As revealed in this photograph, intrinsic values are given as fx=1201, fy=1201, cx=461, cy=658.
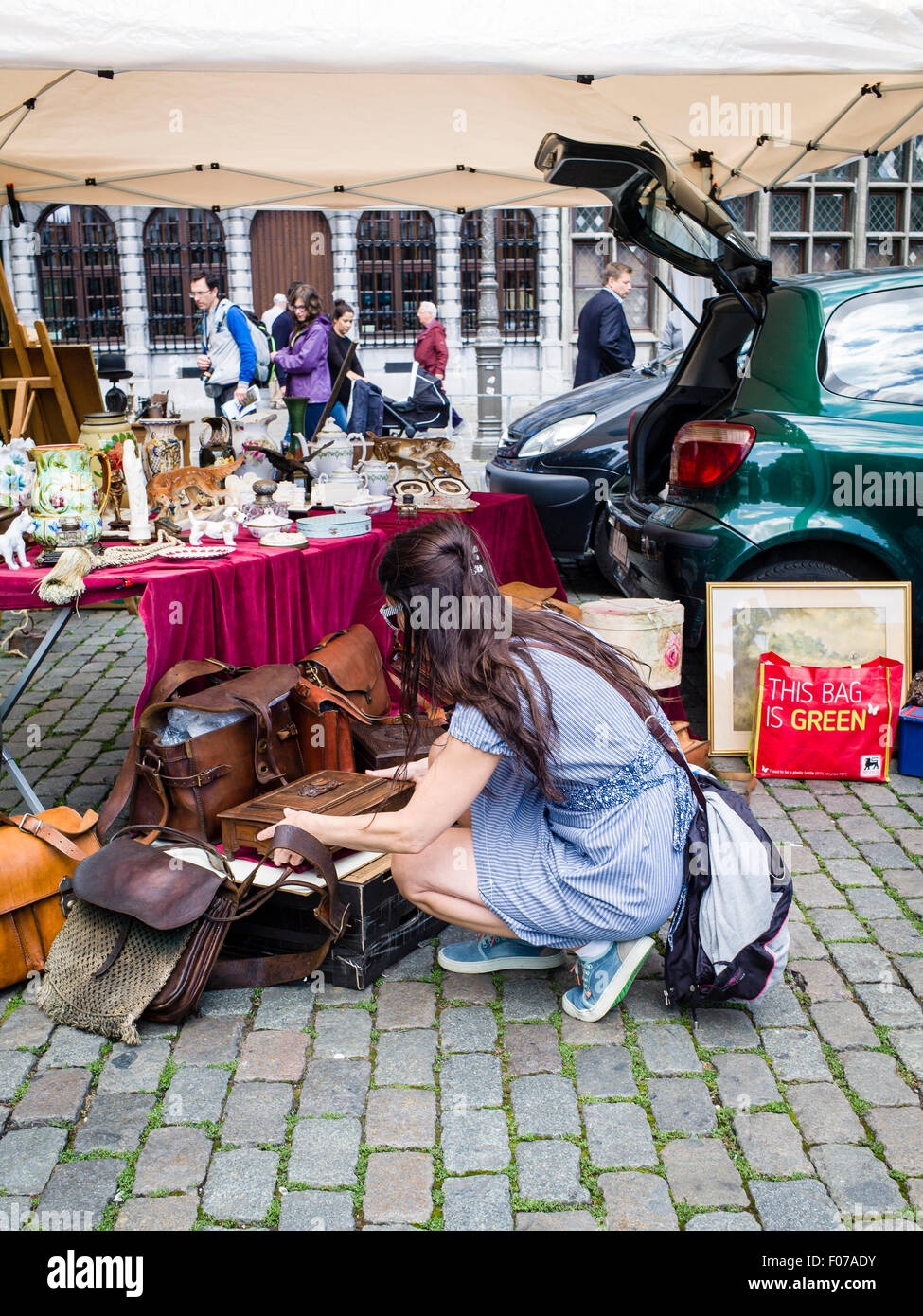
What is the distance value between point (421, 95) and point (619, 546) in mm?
2566

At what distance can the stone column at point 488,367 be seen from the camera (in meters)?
15.3

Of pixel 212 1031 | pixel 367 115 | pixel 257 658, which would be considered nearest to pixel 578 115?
pixel 367 115

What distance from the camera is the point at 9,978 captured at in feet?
10.5

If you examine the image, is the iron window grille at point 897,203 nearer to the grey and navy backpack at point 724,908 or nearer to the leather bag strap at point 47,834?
the grey and navy backpack at point 724,908

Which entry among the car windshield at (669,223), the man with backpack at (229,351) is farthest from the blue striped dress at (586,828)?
the man with backpack at (229,351)

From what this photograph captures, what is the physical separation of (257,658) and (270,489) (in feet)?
2.68

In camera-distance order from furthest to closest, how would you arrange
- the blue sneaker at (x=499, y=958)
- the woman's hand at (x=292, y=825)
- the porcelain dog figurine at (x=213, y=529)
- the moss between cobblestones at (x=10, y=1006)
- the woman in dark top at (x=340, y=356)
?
the woman in dark top at (x=340, y=356) < the porcelain dog figurine at (x=213, y=529) < the blue sneaker at (x=499, y=958) < the moss between cobblestones at (x=10, y=1006) < the woman's hand at (x=292, y=825)

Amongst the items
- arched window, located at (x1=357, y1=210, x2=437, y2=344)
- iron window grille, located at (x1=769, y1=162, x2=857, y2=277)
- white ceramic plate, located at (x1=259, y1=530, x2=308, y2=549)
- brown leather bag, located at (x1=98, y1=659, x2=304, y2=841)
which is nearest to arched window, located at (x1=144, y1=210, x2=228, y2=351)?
arched window, located at (x1=357, y1=210, x2=437, y2=344)

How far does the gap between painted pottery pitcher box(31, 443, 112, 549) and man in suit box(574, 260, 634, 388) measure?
6.25m

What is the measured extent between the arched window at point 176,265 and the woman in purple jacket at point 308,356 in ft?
46.1

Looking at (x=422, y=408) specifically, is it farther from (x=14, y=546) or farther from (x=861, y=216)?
(x=861, y=216)

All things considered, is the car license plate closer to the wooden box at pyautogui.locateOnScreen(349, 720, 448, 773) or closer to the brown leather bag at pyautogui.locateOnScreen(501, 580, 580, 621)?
the brown leather bag at pyautogui.locateOnScreen(501, 580, 580, 621)

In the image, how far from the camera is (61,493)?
13.5 ft
